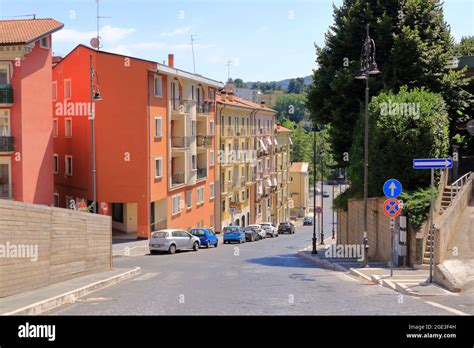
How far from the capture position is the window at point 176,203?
44.3m

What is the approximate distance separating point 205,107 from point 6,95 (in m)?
20.6

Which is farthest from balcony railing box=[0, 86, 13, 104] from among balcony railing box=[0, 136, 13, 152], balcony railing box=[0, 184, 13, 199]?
balcony railing box=[0, 184, 13, 199]

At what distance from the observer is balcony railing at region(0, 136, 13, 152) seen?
3416cm

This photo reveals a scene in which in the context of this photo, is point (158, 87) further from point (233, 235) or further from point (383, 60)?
point (383, 60)

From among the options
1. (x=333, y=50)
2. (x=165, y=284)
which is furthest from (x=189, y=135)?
(x=165, y=284)

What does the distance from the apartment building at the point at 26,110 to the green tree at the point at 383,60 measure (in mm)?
Answer: 17084

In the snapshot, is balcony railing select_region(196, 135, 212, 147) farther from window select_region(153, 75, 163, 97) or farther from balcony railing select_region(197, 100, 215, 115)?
window select_region(153, 75, 163, 97)

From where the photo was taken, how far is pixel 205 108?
51.4 meters

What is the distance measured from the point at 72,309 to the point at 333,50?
24.0 meters

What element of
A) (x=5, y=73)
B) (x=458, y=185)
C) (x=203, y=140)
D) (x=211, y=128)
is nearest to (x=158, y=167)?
(x=203, y=140)

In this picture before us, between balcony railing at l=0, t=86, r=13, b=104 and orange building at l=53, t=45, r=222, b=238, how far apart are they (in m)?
5.10

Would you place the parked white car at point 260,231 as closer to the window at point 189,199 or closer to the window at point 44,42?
the window at point 189,199

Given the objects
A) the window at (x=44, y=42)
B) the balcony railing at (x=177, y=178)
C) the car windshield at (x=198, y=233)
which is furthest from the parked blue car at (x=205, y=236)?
the window at (x=44, y=42)

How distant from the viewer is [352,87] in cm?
2966
